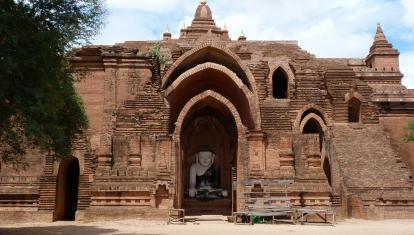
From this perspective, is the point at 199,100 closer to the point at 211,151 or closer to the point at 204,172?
the point at 211,151

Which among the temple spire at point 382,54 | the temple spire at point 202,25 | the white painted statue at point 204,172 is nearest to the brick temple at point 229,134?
the white painted statue at point 204,172

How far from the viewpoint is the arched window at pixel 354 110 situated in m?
23.3

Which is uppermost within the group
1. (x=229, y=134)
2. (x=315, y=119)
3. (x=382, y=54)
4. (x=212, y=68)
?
(x=382, y=54)

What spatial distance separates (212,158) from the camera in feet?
91.5

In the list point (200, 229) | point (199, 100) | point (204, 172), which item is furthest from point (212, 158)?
point (200, 229)

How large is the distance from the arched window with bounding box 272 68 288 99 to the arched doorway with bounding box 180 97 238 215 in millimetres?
2733

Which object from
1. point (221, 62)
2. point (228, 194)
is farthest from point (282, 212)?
point (228, 194)

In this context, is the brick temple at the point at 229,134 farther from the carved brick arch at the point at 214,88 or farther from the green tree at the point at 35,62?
the green tree at the point at 35,62

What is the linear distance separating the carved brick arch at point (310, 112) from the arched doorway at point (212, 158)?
3.57 meters

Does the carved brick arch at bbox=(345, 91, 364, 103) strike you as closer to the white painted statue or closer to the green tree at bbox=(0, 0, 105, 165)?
the white painted statue

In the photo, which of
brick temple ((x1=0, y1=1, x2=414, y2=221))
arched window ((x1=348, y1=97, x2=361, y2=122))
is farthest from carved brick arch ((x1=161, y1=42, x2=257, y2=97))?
arched window ((x1=348, y1=97, x2=361, y2=122))

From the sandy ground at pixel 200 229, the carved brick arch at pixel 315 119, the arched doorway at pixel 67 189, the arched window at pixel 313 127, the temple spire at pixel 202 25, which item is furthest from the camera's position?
the temple spire at pixel 202 25

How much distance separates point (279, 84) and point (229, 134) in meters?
3.68

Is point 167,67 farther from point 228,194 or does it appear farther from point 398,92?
point 398,92
